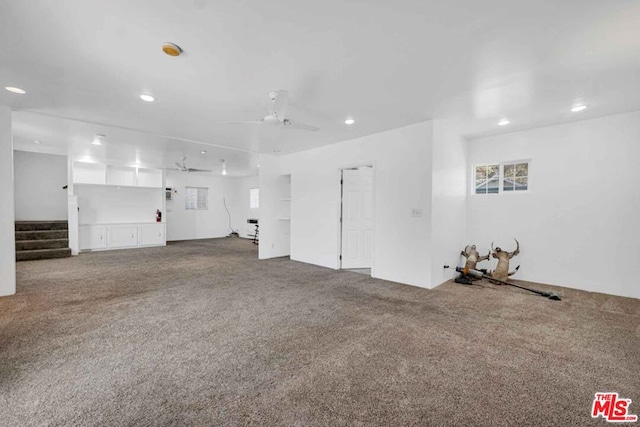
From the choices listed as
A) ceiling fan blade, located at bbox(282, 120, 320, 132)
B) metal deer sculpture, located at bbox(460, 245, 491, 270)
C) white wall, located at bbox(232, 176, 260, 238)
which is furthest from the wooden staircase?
metal deer sculpture, located at bbox(460, 245, 491, 270)

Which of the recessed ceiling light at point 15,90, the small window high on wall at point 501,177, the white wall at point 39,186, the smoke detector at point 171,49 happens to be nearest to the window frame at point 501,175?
the small window high on wall at point 501,177

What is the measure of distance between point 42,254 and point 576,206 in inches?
435

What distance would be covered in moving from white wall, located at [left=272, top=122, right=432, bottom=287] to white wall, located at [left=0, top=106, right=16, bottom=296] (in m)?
4.72

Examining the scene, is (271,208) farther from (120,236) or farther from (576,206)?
(576,206)

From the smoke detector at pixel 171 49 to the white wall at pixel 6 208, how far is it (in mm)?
3316

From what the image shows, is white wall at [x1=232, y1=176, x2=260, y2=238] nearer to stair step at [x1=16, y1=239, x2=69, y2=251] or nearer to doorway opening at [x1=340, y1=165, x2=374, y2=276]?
stair step at [x1=16, y1=239, x2=69, y2=251]

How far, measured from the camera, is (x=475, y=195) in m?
5.29

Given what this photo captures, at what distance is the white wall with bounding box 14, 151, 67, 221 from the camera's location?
7.39 metres

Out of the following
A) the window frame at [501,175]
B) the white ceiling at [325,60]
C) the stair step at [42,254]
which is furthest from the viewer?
the stair step at [42,254]

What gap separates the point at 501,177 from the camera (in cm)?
509

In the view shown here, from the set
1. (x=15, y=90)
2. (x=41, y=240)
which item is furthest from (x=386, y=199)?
(x=41, y=240)

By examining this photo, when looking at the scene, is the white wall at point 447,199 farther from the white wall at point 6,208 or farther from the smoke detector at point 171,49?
the white wall at point 6,208

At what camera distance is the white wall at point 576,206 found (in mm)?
3902

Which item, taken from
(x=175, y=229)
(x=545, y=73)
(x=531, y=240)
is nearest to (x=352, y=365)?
(x=545, y=73)
